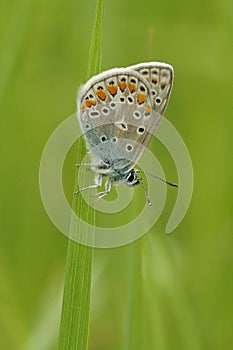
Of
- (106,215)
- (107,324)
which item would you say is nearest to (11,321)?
(107,324)

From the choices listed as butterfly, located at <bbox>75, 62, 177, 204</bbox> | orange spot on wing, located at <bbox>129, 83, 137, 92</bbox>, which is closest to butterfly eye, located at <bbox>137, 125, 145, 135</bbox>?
butterfly, located at <bbox>75, 62, 177, 204</bbox>

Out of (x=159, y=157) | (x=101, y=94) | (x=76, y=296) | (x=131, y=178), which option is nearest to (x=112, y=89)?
(x=101, y=94)

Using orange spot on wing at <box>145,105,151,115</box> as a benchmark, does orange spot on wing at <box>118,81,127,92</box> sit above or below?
above

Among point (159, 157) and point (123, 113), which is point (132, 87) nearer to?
point (123, 113)

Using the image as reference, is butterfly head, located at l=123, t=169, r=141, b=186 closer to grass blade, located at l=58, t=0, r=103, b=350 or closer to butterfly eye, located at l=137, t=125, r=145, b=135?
butterfly eye, located at l=137, t=125, r=145, b=135

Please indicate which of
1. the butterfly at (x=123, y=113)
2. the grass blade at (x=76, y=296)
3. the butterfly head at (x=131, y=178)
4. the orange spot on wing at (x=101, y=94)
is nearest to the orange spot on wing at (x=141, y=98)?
the butterfly at (x=123, y=113)

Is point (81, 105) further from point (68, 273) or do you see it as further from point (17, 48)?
point (68, 273)

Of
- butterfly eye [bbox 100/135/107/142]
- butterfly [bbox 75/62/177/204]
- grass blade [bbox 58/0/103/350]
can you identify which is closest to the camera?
grass blade [bbox 58/0/103/350]
